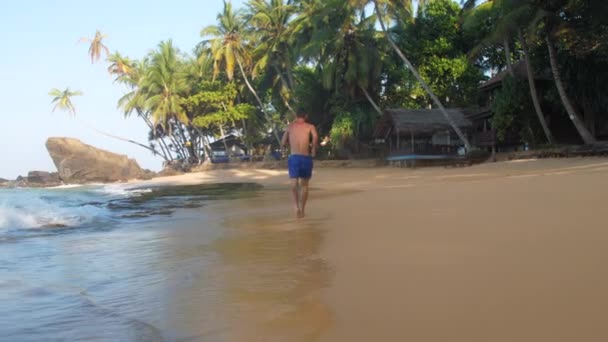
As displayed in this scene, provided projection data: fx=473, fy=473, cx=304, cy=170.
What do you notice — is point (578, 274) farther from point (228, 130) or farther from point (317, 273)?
point (228, 130)

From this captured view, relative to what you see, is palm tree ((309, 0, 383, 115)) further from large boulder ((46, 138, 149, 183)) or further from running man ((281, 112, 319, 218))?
large boulder ((46, 138, 149, 183))

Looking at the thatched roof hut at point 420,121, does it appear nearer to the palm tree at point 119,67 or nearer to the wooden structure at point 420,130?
the wooden structure at point 420,130

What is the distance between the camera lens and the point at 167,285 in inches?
108

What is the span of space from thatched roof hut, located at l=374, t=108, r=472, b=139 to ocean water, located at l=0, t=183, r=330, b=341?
17795 mm

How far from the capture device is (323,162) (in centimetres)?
2830

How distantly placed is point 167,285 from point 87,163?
3960cm

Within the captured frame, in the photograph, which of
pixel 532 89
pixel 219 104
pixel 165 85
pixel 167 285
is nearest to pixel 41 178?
pixel 165 85

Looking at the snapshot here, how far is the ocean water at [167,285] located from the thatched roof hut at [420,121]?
58.4 feet

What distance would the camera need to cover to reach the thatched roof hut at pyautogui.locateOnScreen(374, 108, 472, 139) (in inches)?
877

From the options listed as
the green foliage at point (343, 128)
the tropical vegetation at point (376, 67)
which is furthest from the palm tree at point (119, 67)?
the green foliage at point (343, 128)

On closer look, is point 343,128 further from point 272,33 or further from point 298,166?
point 298,166

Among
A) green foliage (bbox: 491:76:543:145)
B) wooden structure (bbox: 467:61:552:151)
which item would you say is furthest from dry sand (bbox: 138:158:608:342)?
wooden structure (bbox: 467:61:552:151)

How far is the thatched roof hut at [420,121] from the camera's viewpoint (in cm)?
2227

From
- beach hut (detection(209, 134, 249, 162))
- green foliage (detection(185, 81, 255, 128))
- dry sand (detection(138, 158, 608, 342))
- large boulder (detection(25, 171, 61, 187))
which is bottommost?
large boulder (detection(25, 171, 61, 187))
